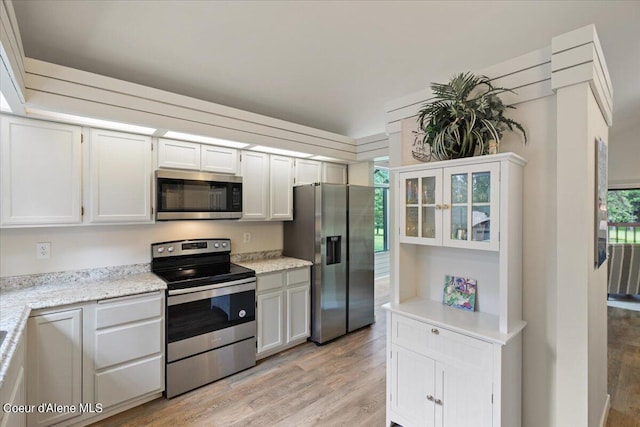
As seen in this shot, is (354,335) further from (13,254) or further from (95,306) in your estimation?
(13,254)

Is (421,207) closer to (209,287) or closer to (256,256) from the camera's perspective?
(209,287)

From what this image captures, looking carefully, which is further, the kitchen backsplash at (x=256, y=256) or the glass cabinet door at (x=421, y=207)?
the kitchen backsplash at (x=256, y=256)

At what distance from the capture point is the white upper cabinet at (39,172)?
210 cm

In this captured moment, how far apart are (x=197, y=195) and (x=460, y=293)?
2.44m

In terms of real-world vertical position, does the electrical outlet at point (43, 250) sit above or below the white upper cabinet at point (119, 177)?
below

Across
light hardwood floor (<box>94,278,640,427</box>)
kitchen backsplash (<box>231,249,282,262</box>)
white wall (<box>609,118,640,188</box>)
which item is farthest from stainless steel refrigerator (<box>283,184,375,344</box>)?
white wall (<box>609,118,640,188</box>)

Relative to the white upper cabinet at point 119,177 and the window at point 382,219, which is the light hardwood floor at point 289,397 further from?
the window at point 382,219

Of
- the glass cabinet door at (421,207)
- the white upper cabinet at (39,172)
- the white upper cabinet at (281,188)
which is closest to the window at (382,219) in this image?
the white upper cabinet at (281,188)

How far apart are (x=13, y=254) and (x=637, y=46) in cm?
530

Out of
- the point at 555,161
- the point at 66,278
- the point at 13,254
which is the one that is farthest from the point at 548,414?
the point at 13,254

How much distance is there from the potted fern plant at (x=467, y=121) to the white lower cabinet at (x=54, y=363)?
274 centimetres

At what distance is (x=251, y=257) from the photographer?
3619 mm

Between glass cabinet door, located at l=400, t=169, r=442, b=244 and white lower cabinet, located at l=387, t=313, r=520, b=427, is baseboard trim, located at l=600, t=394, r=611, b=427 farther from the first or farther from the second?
glass cabinet door, located at l=400, t=169, r=442, b=244

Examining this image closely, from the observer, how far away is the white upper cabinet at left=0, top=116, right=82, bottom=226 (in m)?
2.10
